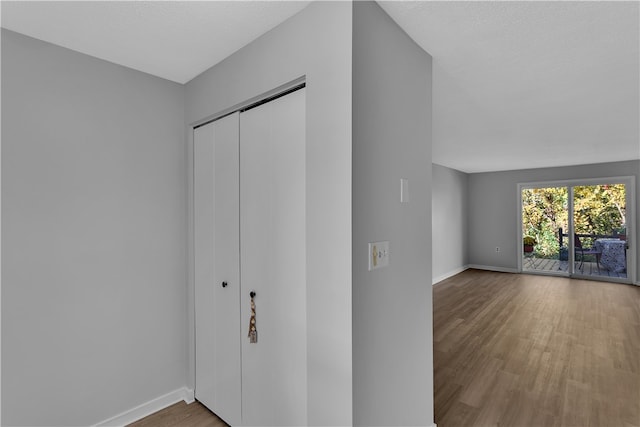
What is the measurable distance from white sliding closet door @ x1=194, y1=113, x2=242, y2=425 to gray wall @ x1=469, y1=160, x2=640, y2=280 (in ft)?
24.1

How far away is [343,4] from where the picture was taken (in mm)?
1358

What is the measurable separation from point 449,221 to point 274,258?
6063 mm

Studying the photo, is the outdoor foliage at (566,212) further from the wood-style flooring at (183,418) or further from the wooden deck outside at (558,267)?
the wood-style flooring at (183,418)

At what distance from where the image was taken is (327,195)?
1.42 metres

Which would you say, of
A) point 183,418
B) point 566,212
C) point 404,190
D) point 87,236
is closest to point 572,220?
point 566,212

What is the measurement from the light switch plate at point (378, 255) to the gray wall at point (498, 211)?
7160mm

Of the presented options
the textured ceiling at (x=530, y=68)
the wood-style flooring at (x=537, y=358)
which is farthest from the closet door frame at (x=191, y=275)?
the wood-style flooring at (x=537, y=358)

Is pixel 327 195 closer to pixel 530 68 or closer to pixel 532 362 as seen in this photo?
pixel 530 68

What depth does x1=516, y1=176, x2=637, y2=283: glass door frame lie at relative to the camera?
19.9 ft

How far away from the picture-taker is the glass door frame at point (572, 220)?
608 centimetres

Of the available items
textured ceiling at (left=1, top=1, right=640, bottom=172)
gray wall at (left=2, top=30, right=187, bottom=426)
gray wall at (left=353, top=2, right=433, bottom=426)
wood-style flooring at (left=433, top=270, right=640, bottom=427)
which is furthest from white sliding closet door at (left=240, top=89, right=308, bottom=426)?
wood-style flooring at (left=433, top=270, right=640, bottom=427)

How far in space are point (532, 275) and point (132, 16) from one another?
8265 millimetres

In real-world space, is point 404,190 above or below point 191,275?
above

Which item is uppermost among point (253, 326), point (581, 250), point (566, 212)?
point (566, 212)
